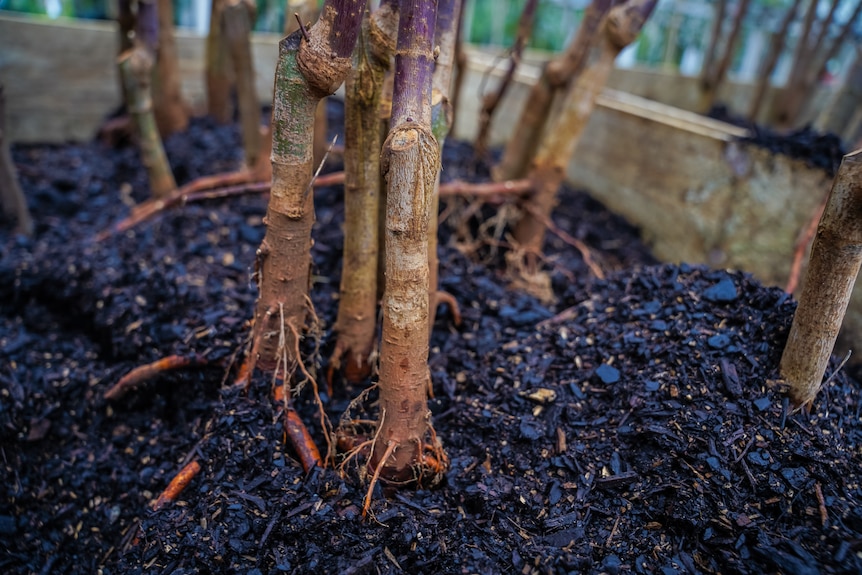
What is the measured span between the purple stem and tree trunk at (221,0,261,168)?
1743 millimetres

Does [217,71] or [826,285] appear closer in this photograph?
[826,285]

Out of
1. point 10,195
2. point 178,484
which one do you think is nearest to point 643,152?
point 178,484

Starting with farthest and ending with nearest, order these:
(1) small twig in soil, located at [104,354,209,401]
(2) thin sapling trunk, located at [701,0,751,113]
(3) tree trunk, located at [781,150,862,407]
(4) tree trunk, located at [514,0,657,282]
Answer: (2) thin sapling trunk, located at [701,0,751,113] → (4) tree trunk, located at [514,0,657,282] → (1) small twig in soil, located at [104,354,209,401] → (3) tree trunk, located at [781,150,862,407]

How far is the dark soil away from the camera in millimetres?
1523

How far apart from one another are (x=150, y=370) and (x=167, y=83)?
2399 mm

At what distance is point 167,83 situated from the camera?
12.1 feet

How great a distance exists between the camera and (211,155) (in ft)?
11.6

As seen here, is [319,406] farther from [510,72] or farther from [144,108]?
[510,72]

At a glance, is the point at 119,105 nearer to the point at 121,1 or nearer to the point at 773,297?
the point at 121,1

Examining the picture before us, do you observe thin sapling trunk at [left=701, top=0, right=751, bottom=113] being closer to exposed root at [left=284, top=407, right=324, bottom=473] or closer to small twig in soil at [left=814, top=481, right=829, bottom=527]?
small twig in soil at [left=814, top=481, right=829, bottom=527]

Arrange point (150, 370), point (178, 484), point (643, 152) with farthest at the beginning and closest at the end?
point (643, 152) → point (150, 370) → point (178, 484)

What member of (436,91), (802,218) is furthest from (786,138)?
(436,91)

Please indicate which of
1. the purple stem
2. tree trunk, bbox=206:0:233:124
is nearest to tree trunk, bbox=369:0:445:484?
the purple stem

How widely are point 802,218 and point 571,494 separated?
220cm
